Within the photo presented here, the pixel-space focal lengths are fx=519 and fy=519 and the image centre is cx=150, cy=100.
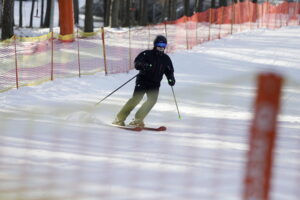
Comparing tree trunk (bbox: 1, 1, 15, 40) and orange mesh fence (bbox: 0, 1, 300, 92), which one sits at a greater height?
tree trunk (bbox: 1, 1, 15, 40)

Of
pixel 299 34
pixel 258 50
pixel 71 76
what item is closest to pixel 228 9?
pixel 299 34

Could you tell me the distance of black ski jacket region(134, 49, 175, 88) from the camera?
8.44 meters

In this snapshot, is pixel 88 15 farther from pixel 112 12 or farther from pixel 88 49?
pixel 88 49

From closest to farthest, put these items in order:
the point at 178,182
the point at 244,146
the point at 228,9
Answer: the point at 178,182 → the point at 244,146 → the point at 228,9

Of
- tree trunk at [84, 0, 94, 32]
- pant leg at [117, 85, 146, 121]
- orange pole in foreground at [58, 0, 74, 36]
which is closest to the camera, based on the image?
pant leg at [117, 85, 146, 121]

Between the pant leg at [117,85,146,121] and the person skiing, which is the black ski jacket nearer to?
the person skiing

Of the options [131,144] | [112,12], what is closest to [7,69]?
[131,144]

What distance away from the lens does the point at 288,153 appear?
23.7 ft

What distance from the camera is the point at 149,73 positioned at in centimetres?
860

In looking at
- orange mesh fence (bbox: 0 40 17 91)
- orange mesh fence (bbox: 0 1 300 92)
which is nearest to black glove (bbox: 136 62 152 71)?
orange mesh fence (bbox: 0 1 300 92)

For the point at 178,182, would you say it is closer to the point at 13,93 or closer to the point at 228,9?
the point at 13,93

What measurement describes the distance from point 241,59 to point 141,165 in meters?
15.2

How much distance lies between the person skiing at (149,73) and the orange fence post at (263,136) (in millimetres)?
5942

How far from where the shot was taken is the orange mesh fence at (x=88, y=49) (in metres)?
14.6
